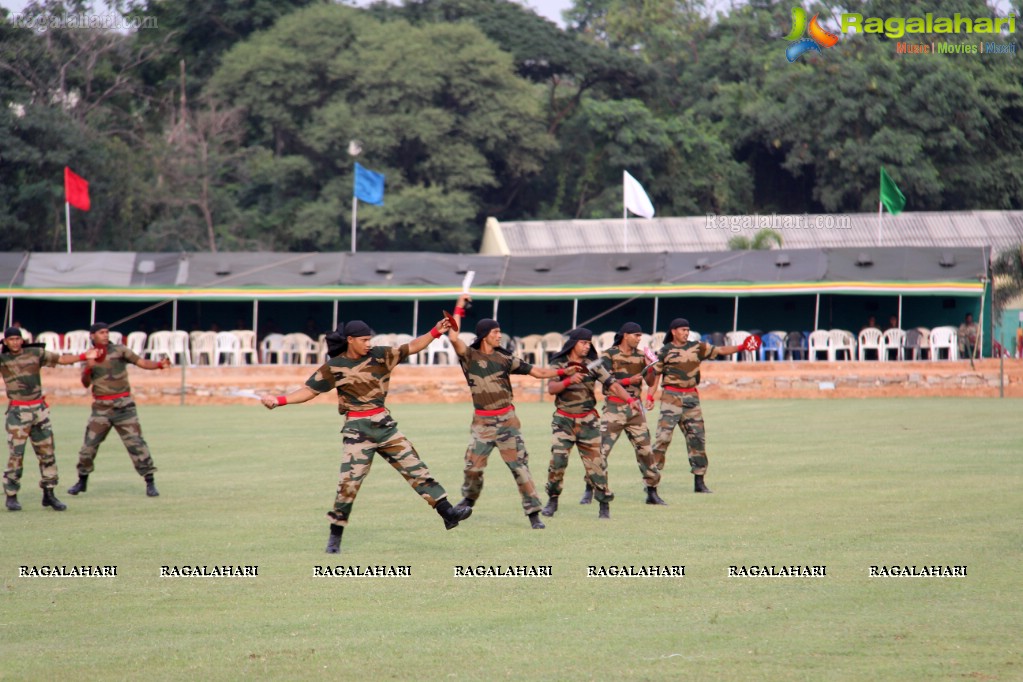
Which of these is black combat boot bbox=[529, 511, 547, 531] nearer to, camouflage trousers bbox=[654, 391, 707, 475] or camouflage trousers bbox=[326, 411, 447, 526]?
camouflage trousers bbox=[326, 411, 447, 526]

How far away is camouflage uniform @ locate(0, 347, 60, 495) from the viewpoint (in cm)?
1460

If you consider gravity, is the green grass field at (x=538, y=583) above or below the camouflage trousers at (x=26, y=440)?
below

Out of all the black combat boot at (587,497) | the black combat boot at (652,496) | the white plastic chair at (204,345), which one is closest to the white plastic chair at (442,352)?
the white plastic chair at (204,345)

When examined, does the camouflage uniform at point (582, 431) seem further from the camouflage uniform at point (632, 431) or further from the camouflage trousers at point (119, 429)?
the camouflage trousers at point (119, 429)

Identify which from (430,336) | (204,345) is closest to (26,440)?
(430,336)

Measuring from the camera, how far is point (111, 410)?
52.4 ft

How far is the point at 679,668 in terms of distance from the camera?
761cm

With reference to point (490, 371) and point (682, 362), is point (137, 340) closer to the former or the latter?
point (682, 362)

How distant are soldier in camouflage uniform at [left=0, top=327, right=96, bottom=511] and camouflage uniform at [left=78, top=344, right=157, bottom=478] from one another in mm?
1097

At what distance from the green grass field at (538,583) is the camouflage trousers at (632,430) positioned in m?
0.49

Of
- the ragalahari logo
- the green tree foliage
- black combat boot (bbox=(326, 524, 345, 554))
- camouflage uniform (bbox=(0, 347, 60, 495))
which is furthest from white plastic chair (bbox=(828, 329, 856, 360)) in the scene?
black combat boot (bbox=(326, 524, 345, 554))

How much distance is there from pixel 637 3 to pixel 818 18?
62.6 ft

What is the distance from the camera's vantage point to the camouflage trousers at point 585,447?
13.4 metres

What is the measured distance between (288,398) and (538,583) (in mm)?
2867
